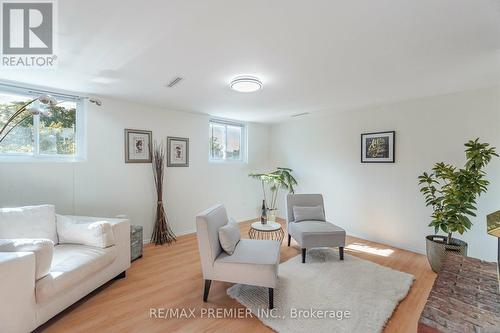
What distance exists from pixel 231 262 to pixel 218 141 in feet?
10.2

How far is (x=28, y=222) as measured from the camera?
7.30 feet

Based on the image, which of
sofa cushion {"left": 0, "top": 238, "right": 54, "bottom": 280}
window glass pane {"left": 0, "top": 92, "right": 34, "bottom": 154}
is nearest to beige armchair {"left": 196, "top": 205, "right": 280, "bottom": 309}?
sofa cushion {"left": 0, "top": 238, "right": 54, "bottom": 280}

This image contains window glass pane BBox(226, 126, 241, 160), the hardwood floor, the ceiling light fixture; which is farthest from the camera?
window glass pane BBox(226, 126, 241, 160)

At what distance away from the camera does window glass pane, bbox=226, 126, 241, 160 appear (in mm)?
4930

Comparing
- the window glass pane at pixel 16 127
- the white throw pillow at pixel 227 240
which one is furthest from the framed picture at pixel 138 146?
the white throw pillow at pixel 227 240

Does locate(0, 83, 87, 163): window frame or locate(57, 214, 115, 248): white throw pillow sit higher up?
locate(0, 83, 87, 163): window frame

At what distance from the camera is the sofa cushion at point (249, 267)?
78.2 inches

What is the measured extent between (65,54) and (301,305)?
9.97 feet

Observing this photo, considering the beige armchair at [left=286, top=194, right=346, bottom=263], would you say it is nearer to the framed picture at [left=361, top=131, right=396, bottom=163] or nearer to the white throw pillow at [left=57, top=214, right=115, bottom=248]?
the framed picture at [left=361, top=131, right=396, bottom=163]

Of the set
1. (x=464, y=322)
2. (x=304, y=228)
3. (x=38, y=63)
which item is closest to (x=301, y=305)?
(x=304, y=228)

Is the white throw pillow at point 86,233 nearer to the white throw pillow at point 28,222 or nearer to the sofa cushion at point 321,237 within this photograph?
the white throw pillow at point 28,222

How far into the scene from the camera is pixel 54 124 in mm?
2930

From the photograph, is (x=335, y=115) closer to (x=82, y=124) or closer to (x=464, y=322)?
(x=464, y=322)

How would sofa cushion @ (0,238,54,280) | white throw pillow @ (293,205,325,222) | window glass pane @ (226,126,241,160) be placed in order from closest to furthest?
sofa cushion @ (0,238,54,280) → white throw pillow @ (293,205,325,222) → window glass pane @ (226,126,241,160)
